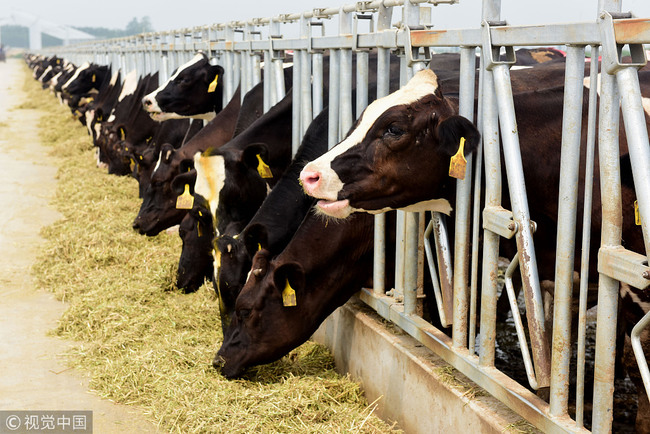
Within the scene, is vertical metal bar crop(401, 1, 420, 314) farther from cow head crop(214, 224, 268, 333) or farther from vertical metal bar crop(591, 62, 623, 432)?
vertical metal bar crop(591, 62, 623, 432)

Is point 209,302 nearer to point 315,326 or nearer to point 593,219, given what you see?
point 315,326

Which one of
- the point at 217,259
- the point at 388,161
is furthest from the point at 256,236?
the point at 388,161

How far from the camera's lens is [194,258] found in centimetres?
666

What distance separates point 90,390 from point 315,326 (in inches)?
53.1

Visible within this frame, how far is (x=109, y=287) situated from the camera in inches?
253

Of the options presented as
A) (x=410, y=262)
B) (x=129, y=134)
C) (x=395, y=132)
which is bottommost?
(x=410, y=262)

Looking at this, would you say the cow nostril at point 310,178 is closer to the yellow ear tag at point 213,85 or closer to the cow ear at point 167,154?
the cow ear at point 167,154

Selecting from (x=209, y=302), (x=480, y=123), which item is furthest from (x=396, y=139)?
(x=209, y=302)

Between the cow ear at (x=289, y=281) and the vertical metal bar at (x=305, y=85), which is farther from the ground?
the vertical metal bar at (x=305, y=85)

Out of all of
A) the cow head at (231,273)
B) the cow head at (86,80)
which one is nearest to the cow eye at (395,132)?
the cow head at (231,273)

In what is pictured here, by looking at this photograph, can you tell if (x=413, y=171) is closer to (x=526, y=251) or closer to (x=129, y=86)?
(x=526, y=251)

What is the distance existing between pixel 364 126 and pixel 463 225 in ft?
2.06

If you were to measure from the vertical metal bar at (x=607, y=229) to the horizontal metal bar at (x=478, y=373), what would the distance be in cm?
19

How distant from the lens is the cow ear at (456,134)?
11.0ft
